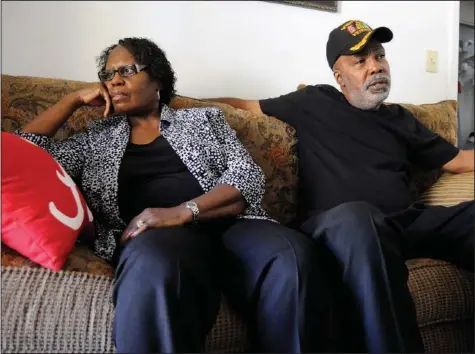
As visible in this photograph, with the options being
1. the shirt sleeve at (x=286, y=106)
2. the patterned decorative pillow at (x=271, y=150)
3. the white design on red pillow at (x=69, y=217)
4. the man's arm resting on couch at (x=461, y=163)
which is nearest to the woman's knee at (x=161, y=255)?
the white design on red pillow at (x=69, y=217)

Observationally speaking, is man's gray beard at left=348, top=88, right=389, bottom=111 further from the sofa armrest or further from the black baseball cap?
the sofa armrest

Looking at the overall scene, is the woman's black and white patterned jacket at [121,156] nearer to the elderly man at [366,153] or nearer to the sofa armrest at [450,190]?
the elderly man at [366,153]

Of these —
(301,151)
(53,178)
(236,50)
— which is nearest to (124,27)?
(236,50)

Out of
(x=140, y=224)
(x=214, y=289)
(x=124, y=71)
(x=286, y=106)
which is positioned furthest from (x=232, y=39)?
(x=214, y=289)

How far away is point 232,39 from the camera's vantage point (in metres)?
1.75

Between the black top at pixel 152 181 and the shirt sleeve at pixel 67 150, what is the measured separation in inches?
4.0

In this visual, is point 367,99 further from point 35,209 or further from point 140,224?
point 35,209

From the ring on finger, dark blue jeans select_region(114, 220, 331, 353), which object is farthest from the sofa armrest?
the ring on finger

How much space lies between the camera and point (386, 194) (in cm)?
139

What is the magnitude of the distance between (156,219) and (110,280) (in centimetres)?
16

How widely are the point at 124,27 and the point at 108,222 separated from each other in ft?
2.60

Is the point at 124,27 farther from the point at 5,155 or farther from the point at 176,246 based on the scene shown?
the point at 176,246

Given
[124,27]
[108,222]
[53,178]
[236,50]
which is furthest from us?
[236,50]

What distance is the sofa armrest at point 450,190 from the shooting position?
4.67 feet
